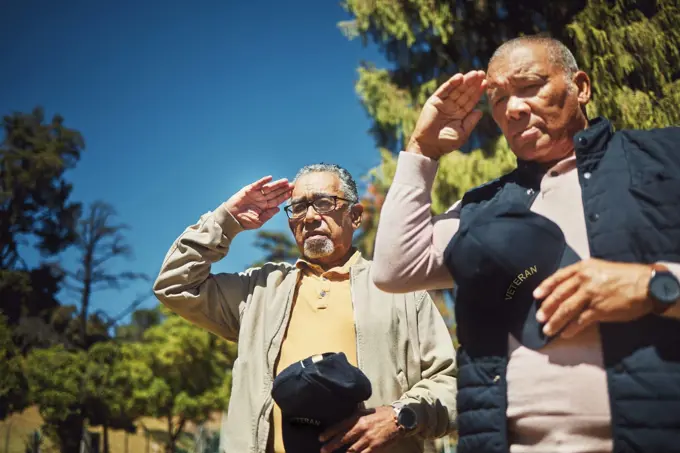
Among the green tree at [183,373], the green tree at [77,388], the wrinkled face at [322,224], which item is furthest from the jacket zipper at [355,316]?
the green tree at [77,388]

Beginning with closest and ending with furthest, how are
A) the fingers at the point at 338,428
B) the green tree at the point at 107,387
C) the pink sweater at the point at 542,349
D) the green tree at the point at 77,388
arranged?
1. the pink sweater at the point at 542,349
2. the fingers at the point at 338,428
3. the green tree at the point at 77,388
4. the green tree at the point at 107,387

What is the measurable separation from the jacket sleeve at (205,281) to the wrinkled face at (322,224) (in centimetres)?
33

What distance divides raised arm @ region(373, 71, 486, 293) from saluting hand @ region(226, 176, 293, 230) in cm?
148

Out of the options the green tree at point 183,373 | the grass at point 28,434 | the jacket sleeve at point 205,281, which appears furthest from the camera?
the green tree at point 183,373

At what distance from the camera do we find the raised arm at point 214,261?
321cm

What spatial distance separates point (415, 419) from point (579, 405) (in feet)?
3.87

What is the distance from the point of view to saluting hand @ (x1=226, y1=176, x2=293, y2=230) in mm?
3330

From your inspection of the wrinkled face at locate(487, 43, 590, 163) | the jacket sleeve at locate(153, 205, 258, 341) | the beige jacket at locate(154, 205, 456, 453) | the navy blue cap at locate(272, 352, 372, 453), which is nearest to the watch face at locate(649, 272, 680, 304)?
the wrinkled face at locate(487, 43, 590, 163)

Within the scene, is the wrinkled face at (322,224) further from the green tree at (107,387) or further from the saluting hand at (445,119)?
the green tree at (107,387)

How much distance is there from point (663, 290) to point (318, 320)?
72.9 inches

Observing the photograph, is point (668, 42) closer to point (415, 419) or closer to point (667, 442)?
point (415, 419)

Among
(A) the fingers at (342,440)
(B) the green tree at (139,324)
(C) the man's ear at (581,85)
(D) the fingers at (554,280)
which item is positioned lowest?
(A) the fingers at (342,440)

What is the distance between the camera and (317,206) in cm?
338

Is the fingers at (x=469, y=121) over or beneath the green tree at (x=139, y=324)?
beneath
